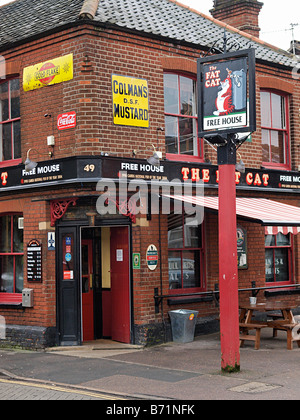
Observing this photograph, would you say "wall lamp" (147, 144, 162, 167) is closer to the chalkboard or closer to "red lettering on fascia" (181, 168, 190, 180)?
"red lettering on fascia" (181, 168, 190, 180)

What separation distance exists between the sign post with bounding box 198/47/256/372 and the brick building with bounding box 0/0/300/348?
2147 millimetres

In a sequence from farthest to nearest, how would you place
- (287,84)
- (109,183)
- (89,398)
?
(287,84), (109,183), (89,398)

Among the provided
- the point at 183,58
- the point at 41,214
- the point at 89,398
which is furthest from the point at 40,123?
the point at 89,398

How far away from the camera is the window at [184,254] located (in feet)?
42.8

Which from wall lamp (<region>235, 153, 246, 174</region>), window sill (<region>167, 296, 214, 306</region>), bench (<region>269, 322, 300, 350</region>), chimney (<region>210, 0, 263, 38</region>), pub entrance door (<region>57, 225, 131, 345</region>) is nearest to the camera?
bench (<region>269, 322, 300, 350</region>)

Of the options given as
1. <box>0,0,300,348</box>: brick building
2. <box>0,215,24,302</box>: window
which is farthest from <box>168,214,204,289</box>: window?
<box>0,215,24,302</box>: window

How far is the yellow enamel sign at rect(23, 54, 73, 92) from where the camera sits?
475 inches

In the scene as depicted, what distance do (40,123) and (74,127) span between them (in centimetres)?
105

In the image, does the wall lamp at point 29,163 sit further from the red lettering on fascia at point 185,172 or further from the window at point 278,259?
the window at point 278,259

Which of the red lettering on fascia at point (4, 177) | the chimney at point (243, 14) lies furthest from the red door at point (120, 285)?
the chimney at point (243, 14)

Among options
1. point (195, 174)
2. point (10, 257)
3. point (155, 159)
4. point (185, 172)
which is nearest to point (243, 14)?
point (195, 174)

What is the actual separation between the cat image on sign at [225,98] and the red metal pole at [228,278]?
836mm

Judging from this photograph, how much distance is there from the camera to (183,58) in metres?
13.3
